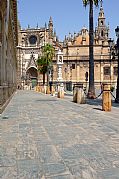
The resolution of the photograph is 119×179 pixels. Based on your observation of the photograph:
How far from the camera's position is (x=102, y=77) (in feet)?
273

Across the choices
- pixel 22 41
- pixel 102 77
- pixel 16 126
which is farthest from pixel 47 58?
pixel 16 126

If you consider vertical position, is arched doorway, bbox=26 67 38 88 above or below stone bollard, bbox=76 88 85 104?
above

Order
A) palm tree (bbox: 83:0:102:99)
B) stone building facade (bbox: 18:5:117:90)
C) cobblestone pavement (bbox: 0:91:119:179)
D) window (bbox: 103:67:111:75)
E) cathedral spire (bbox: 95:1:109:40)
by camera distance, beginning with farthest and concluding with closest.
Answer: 1. cathedral spire (bbox: 95:1:109:40)
2. window (bbox: 103:67:111:75)
3. stone building facade (bbox: 18:5:117:90)
4. palm tree (bbox: 83:0:102:99)
5. cobblestone pavement (bbox: 0:91:119:179)

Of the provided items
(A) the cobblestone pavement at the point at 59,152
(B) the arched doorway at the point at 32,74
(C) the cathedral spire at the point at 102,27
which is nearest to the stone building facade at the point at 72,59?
(B) the arched doorway at the point at 32,74

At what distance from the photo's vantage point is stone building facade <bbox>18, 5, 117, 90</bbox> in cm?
8212

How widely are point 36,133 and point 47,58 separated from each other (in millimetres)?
52566

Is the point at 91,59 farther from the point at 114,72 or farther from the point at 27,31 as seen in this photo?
the point at 27,31

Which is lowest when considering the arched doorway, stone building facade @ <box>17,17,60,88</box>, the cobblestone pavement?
the cobblestone pavement

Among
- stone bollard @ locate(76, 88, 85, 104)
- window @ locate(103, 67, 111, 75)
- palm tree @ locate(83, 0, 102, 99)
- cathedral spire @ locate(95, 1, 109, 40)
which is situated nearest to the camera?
stone bollard @ locate(76, 88, 85, 104)

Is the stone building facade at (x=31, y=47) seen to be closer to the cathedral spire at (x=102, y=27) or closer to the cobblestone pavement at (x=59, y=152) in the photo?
the cathedral spire at (x=102, y=27)

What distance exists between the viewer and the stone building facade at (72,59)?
82125 millimetres

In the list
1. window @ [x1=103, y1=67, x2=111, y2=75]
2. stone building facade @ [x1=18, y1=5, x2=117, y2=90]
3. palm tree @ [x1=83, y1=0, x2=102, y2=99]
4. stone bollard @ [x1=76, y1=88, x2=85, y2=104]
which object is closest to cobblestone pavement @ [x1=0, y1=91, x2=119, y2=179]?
stone bollard @ [x1=76, y1=88, x2=85, y2=104]

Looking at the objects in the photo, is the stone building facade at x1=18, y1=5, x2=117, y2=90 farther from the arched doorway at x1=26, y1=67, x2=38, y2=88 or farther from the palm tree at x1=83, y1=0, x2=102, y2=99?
the palm tree at x1=83, y1=0, x2=102, y2=99

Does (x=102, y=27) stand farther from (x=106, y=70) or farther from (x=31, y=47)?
(x=106, y=70)
